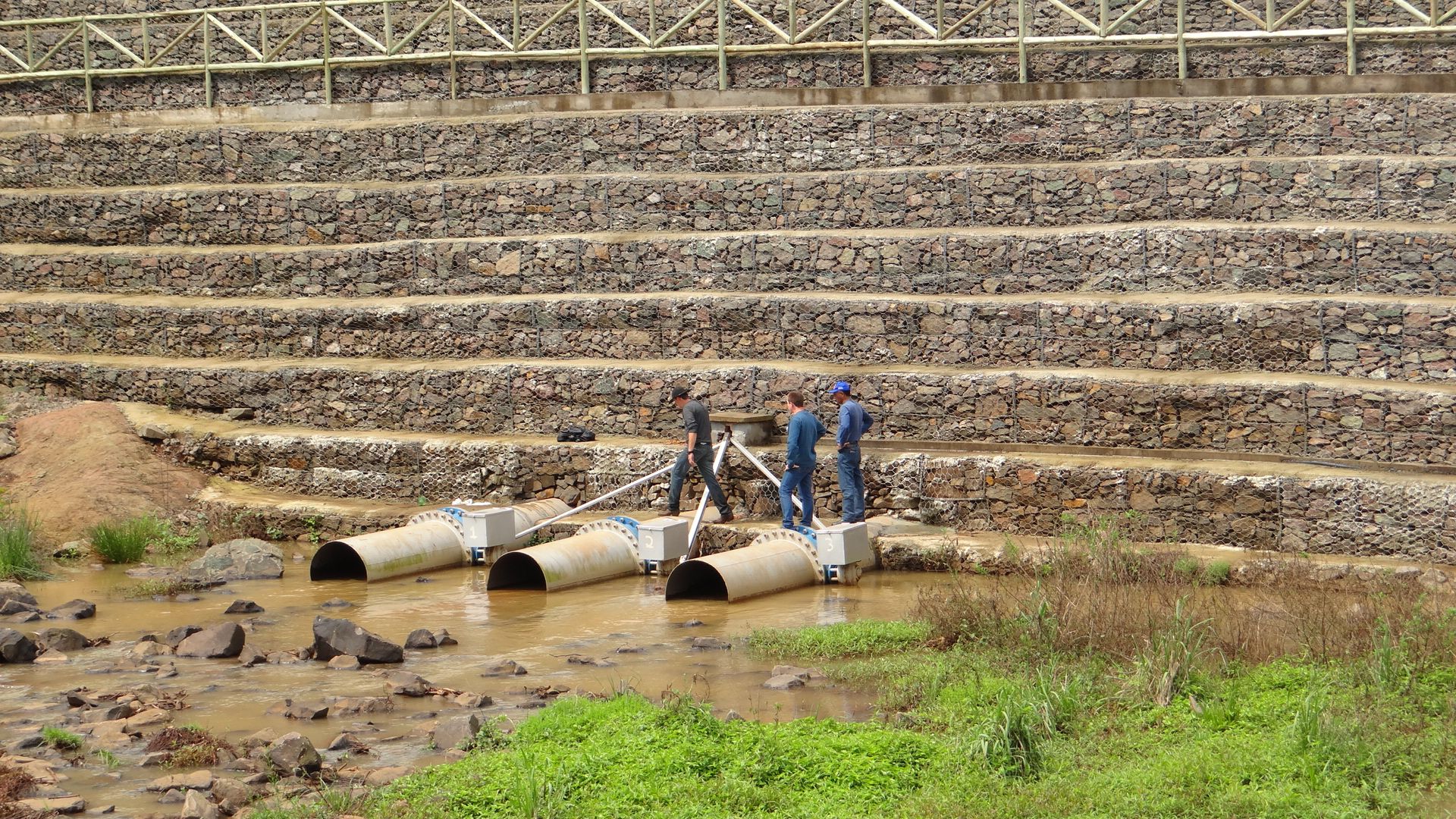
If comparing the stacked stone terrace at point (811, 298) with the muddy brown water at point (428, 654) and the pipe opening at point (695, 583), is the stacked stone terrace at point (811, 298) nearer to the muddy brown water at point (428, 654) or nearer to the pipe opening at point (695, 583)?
the pipe opening at point (695, 583)

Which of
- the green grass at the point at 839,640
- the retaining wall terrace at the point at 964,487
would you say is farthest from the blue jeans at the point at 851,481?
the green grass at the point at 839,640

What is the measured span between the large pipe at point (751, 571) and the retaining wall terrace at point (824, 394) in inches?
105

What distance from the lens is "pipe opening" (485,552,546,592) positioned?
15.2m

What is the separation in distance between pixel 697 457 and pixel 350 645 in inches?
200

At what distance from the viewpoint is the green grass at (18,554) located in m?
15.8

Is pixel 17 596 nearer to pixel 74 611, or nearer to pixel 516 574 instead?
pixel 74 611

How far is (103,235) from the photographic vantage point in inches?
893

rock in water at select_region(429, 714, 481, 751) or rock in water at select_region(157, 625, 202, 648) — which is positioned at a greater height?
rock in water at select_region(157, 625, 202, 648)

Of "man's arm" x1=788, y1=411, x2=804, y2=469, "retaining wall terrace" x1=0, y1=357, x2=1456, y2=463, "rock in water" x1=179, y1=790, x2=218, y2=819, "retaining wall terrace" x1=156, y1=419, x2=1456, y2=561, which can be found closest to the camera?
"rock in water" x1=179, y1=790, x2=218, y2=819

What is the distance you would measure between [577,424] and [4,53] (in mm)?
13747

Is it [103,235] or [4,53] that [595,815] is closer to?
[103,235]

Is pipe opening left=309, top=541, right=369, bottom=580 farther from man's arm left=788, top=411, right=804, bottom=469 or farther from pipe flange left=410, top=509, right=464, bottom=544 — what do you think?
man's arm left=788, top=411, right=804, bottom=469

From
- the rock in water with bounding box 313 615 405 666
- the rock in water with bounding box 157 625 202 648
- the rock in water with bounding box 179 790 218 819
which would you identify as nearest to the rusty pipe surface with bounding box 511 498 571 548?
the rock in water with bounding box 157 625 202 648

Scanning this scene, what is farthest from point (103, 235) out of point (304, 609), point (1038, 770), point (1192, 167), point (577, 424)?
point (1038, 770)
